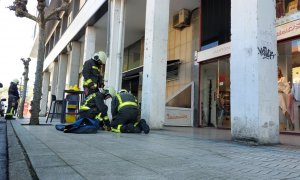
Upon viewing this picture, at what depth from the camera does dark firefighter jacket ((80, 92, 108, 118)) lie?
25.0 feet

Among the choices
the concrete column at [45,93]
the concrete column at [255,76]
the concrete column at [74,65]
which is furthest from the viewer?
the concrete column at [45,93]

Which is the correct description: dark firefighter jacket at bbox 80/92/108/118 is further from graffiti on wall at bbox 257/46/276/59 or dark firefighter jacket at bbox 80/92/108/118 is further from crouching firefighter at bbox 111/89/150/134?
graffiti on wall at bbox 257/46/276/59

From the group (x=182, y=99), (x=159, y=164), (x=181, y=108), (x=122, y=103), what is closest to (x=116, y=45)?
(x=182, y=99)

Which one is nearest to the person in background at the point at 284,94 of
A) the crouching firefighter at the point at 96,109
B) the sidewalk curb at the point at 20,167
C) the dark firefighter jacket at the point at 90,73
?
the crouching firefighter at the point at 96,109

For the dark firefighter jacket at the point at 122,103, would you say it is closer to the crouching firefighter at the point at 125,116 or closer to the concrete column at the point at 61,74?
the crouching firefighter at the point at 125,116

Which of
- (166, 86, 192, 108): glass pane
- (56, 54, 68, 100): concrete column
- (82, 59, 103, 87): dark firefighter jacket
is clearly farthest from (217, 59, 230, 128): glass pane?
(56, 54, 68, 100): concrete column

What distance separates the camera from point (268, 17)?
18.0 feet

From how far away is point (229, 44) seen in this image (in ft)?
35.4

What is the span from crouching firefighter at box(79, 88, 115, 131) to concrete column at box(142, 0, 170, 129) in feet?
4.76

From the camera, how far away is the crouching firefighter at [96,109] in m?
7.61

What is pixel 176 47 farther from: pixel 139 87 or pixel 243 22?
pixel 243 22

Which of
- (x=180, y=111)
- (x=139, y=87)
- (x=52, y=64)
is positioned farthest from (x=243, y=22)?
(x=52, y=64)

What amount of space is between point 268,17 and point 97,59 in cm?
456

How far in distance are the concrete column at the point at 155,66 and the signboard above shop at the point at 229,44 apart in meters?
2.95
